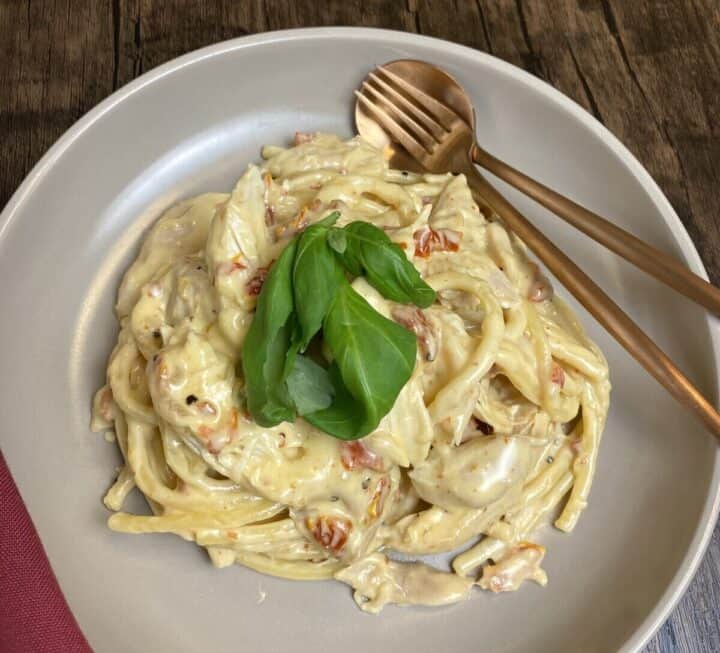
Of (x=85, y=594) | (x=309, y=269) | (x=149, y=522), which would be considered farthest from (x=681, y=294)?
(x=85, y=594)

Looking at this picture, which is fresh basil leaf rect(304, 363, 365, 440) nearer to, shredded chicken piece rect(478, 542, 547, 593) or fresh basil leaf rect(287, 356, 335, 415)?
fresh basil leaf rect(287, 356, 335, 415)

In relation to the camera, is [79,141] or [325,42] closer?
[79,141]

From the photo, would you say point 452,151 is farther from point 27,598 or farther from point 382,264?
point 27,598

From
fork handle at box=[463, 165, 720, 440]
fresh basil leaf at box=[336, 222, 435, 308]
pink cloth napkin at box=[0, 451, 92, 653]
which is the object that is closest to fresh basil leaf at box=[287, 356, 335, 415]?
fresh basil leaf at box=[336, 222, 435, 308]

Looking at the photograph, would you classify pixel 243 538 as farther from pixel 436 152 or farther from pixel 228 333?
pixel 436 152

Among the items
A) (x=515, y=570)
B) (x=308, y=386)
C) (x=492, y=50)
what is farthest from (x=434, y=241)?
(x=492, y=50)

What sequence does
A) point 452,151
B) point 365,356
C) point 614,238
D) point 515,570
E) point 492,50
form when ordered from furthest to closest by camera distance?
point 492,50 → point 452,151 → point 614,238 → point 515,570 → point 365,356
